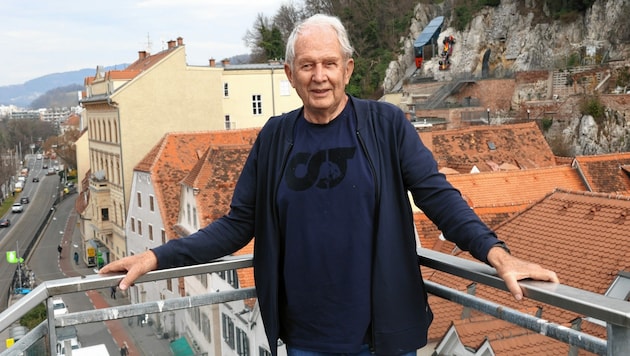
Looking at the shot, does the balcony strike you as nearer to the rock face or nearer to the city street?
the city street

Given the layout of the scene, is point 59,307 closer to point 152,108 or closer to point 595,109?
point 152,108

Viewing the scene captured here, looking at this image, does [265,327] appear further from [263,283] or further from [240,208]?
[240,208]

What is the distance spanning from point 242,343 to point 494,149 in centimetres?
2433

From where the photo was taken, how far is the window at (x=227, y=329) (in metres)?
3.08

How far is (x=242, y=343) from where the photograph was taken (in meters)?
3.20

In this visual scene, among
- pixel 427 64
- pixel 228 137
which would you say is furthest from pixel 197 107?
pixel 427 64

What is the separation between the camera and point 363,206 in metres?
2.56

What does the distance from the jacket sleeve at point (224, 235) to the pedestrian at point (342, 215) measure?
0.14 metres

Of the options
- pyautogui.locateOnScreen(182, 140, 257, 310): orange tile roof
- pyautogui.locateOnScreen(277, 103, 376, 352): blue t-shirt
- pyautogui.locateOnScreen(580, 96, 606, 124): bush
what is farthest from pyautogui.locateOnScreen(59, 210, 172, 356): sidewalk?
pyautogui.locateOnScreen(580, 96, 606, 124): bush

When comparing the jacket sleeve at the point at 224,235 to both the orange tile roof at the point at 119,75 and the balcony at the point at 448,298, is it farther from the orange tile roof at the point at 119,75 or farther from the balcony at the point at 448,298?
the orange tile roof at the point at 119,75

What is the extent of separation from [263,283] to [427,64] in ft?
168

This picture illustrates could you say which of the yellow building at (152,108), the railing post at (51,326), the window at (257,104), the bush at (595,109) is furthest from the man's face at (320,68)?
the window at (257,104)

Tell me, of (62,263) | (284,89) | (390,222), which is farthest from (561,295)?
(62,263)

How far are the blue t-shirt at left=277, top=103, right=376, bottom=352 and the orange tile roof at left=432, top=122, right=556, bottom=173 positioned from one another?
2249 centimetres
